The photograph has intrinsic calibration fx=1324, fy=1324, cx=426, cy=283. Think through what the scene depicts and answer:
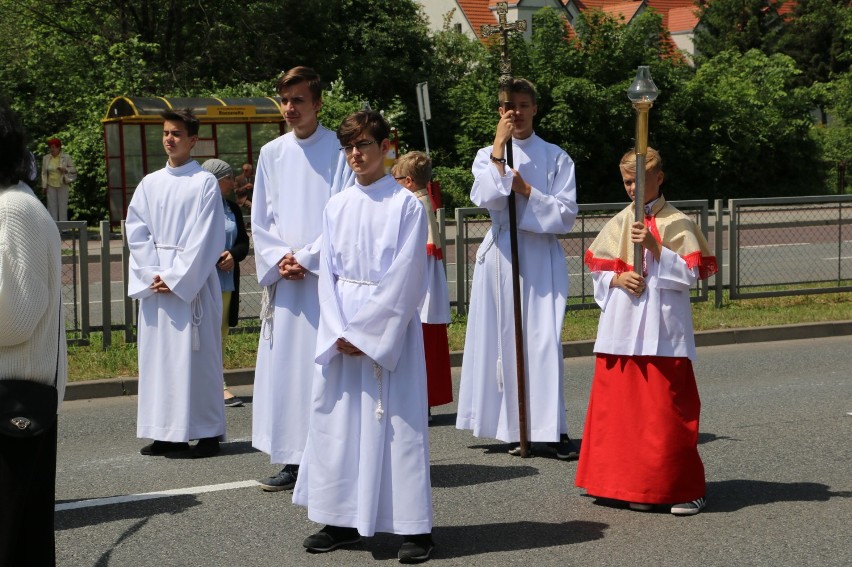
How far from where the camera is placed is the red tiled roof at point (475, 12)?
191 feet

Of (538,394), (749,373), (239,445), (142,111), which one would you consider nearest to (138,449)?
(239,445)

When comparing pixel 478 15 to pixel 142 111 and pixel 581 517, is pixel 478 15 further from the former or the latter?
pixel 581 517

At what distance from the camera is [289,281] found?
7.14 meters

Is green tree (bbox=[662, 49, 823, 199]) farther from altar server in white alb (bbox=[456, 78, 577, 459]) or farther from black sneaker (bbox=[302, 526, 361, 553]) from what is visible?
black sneaker (bbox=[302, 526, 361, 553])

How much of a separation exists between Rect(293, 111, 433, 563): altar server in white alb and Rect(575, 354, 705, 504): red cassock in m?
1.26

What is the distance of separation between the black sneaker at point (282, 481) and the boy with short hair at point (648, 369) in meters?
1.56

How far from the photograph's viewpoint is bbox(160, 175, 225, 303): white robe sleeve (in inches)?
320

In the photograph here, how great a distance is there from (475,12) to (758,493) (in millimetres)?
53958

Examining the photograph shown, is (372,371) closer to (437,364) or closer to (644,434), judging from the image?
(644,434)

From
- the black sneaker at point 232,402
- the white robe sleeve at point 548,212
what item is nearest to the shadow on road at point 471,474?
Answer: the white robe sleeve at point 548,212

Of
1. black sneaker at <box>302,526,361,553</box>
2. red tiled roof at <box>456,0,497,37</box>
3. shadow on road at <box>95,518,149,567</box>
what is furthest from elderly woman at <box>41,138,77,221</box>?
red tiled roof at <box>456,0,497,37</box>

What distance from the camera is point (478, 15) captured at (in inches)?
2331

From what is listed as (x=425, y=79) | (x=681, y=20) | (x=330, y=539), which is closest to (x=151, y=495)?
(x=330, y=539)

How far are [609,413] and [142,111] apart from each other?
21382mm
